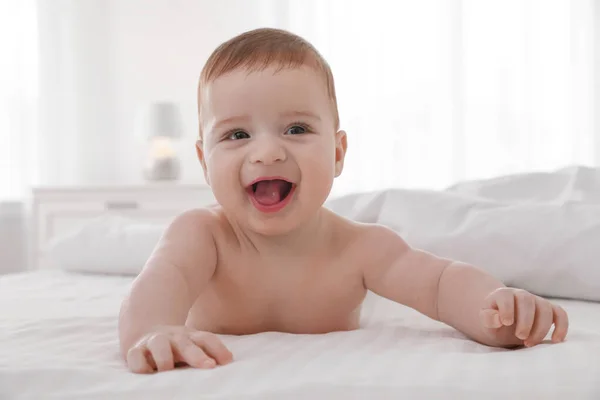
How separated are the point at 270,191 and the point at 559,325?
0.34 m

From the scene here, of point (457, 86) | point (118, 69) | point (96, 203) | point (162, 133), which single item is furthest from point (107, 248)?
point (118, 69)

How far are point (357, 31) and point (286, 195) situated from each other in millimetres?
2698

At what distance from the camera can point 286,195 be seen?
0.81 m

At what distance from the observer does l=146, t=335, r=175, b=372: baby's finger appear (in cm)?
59

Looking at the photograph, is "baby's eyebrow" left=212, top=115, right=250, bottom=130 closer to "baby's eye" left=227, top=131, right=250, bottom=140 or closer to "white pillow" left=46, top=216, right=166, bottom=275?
"baby's eye" left=227, top=131, right=250, bottom=140

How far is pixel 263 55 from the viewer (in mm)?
802

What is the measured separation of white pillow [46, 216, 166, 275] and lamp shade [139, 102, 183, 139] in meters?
1.54

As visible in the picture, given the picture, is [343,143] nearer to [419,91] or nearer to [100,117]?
[419,91]

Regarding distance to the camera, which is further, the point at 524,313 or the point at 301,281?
the point at 301,281

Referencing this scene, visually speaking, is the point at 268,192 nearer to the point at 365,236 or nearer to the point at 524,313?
the point at 365,236

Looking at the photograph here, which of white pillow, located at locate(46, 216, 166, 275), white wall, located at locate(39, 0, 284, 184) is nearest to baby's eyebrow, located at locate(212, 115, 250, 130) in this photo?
white pillow, located at locate(46, 216, 166, 275)

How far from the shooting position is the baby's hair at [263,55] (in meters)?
0.80

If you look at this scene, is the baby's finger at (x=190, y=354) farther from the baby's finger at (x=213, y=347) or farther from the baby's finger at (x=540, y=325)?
the baby's finger at (x=540, y=325)

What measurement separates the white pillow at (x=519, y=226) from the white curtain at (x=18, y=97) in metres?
2.51
